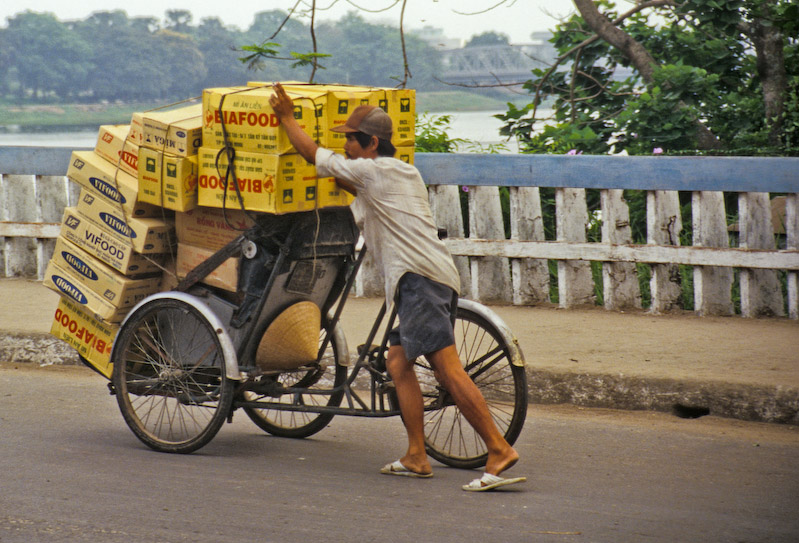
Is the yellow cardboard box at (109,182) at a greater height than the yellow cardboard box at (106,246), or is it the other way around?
the yellow cardboard box at (109,182)

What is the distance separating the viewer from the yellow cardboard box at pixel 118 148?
448cm

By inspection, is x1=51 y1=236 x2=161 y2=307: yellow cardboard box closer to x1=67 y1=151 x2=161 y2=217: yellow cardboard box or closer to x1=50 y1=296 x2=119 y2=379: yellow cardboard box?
x1=50 y1=296 x2=119 y2=379: yellow cardboard box

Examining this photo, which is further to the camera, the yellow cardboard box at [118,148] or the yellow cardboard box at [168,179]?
the yellow cardboard box at [118,148]

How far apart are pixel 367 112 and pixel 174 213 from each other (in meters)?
1.17

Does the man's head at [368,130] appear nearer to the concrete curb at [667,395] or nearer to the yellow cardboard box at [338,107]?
the yellow cardboard box at [338,107]

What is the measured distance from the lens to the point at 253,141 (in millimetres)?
4000

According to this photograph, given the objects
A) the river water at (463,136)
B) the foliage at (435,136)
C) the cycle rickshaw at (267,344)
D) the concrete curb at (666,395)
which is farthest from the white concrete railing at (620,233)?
the cycle rickshaw at (267,344)

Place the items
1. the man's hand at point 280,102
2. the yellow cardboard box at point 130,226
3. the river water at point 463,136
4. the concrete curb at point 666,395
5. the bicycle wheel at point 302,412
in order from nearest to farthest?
the man's hand at point 280,102 → the yellow cardboard box at point 130,226 → the bicycle wheel at point 302,412 → the concrete curb at point 666,395 → the river water at point 463,136

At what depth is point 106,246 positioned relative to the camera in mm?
4527

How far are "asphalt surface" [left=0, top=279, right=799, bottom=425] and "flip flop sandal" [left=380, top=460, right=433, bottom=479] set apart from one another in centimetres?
155

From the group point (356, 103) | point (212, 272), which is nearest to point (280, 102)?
point (356, 103)

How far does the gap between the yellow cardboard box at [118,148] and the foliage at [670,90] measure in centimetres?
507

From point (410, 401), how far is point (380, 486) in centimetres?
37

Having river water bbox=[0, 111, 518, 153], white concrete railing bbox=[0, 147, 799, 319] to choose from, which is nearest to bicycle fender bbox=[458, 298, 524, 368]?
white concrete railing bbox=[0, 147, 799, 319]
